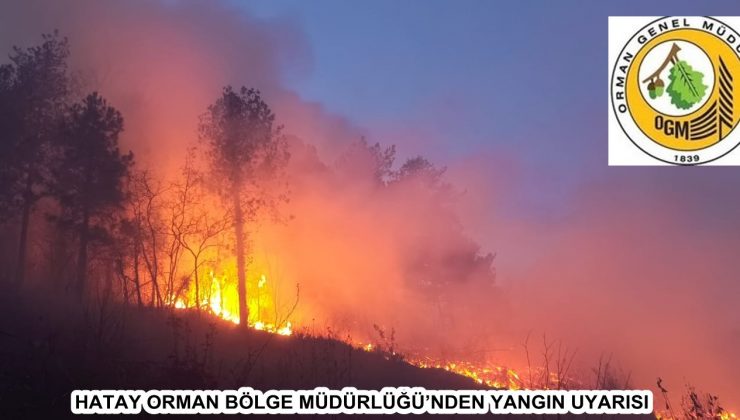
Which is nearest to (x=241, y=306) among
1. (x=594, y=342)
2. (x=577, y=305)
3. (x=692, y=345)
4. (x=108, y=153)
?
(x=108, y=153)

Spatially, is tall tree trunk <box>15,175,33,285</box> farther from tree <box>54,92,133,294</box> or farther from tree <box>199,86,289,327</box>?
tree <box>199,86,289,327</box>

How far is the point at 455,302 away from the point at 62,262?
84.7 ft

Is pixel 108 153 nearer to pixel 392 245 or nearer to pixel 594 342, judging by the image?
pixel 392 245

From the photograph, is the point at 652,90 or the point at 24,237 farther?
the point at 24,237

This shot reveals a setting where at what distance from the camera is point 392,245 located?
37.2 m

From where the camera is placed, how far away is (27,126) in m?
28.0

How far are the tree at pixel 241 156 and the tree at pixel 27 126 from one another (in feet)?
31.8

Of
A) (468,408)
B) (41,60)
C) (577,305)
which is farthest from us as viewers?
(577,305)

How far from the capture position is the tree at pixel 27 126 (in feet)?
88.9

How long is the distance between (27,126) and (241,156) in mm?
12583
